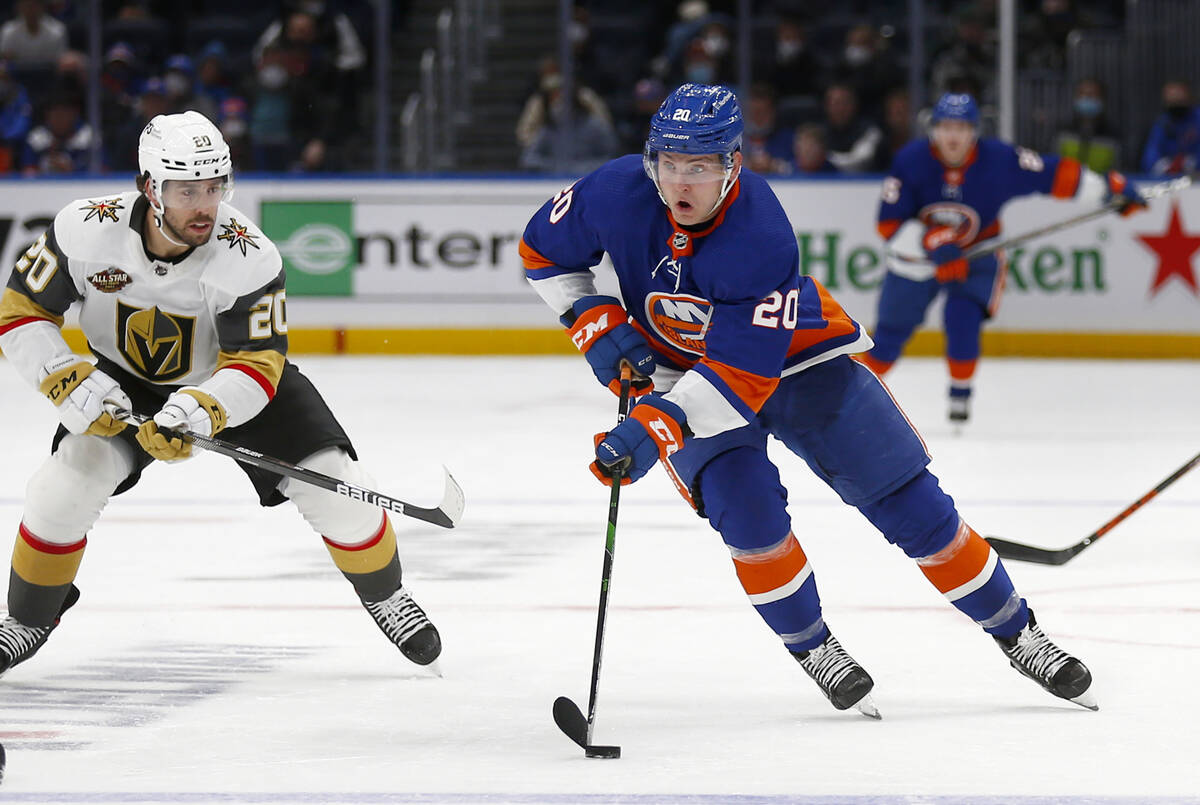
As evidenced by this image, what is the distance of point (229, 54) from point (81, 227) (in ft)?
24.4

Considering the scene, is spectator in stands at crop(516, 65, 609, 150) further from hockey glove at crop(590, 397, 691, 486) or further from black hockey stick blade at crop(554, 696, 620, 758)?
black hockey stick blade at crop(554, 696, 620, 758)

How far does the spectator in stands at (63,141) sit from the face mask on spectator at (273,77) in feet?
3.02

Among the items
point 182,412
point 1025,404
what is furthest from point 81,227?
point 1025,404

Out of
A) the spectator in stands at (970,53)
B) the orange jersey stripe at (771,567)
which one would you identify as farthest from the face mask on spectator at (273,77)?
the orange jersey stripe at (771,567)

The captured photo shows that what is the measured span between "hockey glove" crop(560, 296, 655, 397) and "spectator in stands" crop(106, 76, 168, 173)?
6.77 metres

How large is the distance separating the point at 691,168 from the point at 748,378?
33 centimetres

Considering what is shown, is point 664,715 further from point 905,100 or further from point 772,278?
point 905,100

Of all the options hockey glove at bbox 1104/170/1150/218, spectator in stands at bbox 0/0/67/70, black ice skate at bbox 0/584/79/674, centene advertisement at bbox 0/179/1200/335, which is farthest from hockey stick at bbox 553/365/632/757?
spectator in stands at bbox 0/0/67/70

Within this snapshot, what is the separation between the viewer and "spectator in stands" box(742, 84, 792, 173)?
9.17m

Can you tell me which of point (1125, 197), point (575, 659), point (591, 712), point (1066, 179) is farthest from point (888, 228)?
point (591, 712)

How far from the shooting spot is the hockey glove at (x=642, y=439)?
8.91 feet

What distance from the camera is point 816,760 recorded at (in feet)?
8.80

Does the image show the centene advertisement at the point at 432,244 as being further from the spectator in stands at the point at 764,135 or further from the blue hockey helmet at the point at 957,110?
the blue hockey helmet at the point at 957,110

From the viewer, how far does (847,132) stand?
922 centimetres
